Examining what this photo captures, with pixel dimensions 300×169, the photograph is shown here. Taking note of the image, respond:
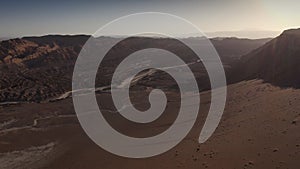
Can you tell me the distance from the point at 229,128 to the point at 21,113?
72.8ft

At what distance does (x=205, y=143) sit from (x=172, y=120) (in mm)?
8360

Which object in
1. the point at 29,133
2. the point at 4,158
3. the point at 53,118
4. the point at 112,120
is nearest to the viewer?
the point at 4,158

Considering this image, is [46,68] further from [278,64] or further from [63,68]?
[278,64]

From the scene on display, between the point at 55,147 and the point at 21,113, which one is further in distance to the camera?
the point at 21,113

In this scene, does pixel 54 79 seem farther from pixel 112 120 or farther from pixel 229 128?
pixel 229 128

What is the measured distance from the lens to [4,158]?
21703mm

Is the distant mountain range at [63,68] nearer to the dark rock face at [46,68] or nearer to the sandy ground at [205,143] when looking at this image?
the dark rock face at [46,68]

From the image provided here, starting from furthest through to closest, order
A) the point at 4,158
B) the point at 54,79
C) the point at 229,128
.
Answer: the point at 54,79 → the point at 4,158 → the point at 229,128

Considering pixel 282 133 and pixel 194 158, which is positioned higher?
pixel 282 133

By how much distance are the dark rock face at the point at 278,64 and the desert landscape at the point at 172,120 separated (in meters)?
0.06

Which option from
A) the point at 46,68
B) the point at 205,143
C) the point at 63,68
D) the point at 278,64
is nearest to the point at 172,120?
the point at 205,143

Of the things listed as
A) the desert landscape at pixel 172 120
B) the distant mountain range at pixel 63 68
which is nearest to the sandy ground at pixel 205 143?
the desert landscape at pixel 172 120

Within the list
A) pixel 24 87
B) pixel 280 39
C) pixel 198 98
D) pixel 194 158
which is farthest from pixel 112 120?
pixel 24 87

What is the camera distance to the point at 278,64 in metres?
31.1
